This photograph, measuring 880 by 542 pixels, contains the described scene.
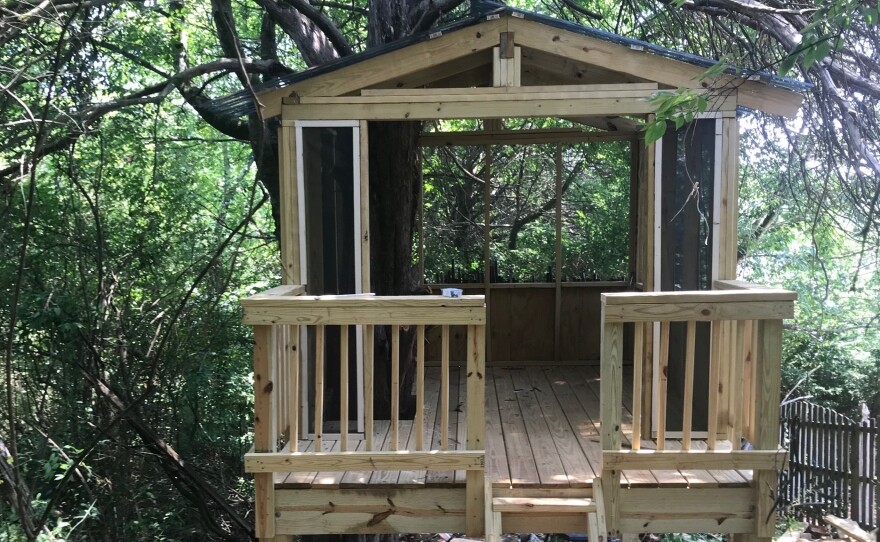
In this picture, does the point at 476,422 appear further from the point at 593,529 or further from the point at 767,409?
the point at 767,409

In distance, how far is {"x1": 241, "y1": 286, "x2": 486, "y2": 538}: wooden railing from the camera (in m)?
3.21

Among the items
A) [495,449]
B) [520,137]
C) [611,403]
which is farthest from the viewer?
[520,137]

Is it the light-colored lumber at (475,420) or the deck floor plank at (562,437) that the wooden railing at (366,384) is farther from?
the deck floor plank at (562,437)

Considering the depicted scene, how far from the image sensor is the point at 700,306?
3.20 m

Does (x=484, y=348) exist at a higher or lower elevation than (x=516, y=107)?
lower

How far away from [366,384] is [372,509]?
2.40 ft

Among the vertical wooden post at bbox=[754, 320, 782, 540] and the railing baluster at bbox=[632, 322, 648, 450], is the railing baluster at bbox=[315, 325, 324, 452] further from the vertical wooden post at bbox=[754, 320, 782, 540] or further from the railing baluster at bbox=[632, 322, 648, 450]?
the vertical wooden post at bbox=[754, 320, 782, 540]

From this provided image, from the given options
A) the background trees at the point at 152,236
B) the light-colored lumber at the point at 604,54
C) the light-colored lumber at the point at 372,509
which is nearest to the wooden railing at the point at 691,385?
the light-colored lumber at the point at 372,509

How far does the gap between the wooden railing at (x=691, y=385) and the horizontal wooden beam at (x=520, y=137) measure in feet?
10.4

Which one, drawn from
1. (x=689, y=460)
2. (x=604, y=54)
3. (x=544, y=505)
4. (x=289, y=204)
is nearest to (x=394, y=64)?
(x=289, y=204)

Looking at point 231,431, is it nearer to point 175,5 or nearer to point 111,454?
point 111,454

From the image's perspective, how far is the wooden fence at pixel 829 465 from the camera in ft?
23.6

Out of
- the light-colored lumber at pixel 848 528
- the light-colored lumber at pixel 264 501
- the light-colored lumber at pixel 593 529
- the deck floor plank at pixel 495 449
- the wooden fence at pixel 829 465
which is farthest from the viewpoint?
the wooden fence at pixel 829 465

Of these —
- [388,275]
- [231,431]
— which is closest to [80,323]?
[231,431]
